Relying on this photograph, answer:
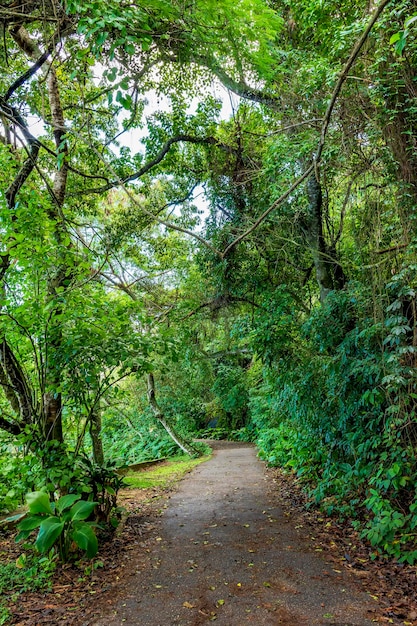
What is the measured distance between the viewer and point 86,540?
3590mm

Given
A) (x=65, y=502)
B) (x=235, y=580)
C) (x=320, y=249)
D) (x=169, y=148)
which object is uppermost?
(x=169, y=148)

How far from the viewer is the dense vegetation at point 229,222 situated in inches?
152

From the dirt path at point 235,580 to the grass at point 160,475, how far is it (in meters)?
2.47

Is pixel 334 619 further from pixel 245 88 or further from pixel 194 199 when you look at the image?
pixel 194 199

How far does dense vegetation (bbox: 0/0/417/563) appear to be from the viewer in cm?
387

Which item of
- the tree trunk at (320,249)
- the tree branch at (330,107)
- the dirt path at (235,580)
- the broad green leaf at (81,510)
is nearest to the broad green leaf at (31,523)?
the broad green leaf at (81,510)

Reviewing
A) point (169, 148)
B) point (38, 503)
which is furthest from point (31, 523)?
point (169, 148)

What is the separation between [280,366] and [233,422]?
13.3 meters

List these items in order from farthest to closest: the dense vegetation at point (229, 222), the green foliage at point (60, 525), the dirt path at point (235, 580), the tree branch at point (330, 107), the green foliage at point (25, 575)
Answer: the dense vegetation at point (229, 222) → the green foliage at point (60, 525) → the green foliage at point (25, 575) → the dirt path at point (235, 580) → the tree branch at point (330, 107)

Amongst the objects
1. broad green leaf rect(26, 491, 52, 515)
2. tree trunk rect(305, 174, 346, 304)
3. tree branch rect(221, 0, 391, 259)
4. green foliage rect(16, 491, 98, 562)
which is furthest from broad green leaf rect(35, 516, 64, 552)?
tree trunk rect(305, 174, 346, 304)

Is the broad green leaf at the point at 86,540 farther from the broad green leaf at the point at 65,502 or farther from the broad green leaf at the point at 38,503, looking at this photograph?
the broad green leaf at the point at 38,503

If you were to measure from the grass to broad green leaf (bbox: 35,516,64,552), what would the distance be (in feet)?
10.4

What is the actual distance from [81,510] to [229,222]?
589 cm

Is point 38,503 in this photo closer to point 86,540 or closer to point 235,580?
point 86,540
